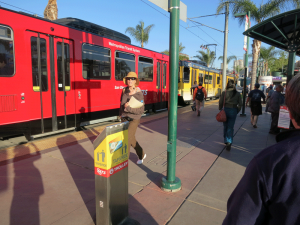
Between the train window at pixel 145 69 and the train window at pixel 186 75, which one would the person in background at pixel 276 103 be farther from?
the train window at pixel 186 75

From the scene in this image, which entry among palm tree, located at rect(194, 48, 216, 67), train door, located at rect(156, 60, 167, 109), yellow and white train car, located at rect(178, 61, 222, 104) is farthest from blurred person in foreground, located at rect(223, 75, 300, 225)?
palm tree, located at rect(194, 48, 216, 67)

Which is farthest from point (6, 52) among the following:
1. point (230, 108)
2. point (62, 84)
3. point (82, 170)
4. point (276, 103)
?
point (276, 103)

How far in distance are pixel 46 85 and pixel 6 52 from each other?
1195mm

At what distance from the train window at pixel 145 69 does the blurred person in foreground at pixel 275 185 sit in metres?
9.59

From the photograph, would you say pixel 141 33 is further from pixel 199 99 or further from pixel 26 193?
pixel 26 193

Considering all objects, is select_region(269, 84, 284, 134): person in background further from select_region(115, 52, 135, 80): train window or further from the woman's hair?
the woman's hair

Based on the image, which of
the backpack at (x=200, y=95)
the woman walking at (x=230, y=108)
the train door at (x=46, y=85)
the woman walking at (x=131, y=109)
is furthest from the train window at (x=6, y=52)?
the backpack at (x=200, y=95)

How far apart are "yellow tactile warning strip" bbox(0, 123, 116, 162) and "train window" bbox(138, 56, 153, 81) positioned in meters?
4.29

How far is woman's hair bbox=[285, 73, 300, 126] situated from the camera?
1.02 metres

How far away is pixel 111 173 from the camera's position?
8.21ft

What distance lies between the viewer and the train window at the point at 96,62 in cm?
751

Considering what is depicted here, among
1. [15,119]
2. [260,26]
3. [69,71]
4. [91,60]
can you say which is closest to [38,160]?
[15,119]

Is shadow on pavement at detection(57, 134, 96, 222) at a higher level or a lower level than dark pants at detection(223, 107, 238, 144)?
lower

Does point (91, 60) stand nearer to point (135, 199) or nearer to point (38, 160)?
point (38, 160)
